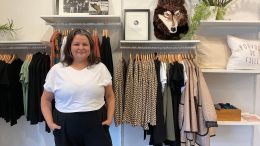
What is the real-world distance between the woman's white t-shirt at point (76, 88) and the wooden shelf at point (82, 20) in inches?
24.8

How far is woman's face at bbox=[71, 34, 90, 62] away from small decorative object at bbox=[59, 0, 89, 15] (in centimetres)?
74

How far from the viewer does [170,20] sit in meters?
2.30

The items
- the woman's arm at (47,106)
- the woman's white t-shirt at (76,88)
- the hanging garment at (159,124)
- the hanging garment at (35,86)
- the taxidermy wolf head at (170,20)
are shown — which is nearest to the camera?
the woman's white t-shirt at (76,88)

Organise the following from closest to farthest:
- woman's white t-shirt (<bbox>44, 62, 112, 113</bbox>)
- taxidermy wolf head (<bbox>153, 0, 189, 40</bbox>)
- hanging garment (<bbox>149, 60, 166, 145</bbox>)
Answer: woman's white t-shirt (<bbox>44, 62, 112, 113</bbox>) → hanging garment (<bbox>149, 60, 166, 145</bbox>) → taxidermy wolf head (<bbox>153, 0, 189, 40</bbox>)

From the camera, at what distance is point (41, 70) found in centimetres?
218

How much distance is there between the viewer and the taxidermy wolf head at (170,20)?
7.49ft

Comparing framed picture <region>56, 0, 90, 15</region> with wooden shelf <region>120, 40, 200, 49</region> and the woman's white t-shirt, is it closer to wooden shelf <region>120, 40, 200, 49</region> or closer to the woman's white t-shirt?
wooden shelf <region>120, 40, 200, 49</region>

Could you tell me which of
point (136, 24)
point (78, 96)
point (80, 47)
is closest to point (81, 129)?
point (78, 96)

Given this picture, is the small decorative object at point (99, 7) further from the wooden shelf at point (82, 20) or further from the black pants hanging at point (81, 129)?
the black pants hanging at point (81, 129)

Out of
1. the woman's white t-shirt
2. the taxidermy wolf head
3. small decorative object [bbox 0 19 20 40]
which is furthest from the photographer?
small decorative object [bbox 0 19 20 40]

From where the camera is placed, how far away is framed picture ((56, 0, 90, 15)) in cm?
238

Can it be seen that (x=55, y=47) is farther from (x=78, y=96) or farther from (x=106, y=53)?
(x=78, y=96)

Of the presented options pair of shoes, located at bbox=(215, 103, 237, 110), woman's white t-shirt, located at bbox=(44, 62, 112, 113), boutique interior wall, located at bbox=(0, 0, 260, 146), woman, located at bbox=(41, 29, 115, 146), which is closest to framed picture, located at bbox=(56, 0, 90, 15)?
boutique interior wall, located at bbox=(0, 0, 260, 146)

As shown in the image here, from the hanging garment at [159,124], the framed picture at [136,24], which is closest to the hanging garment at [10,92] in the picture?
the framed picture at [136,24]
